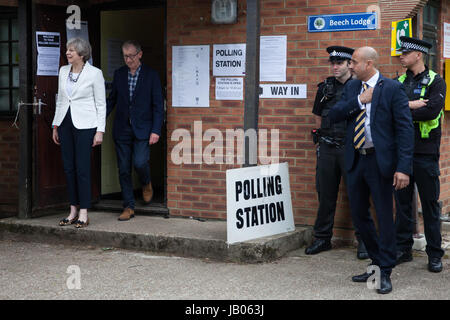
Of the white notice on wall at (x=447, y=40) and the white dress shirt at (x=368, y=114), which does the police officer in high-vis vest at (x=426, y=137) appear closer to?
the white dress shirt at (x=368, y=114)

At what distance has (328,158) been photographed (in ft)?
22.3

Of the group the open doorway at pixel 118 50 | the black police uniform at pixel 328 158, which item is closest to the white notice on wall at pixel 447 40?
the black police uniform at pixel 328 158

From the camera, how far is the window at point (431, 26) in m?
7.65

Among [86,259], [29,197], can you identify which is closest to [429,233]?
[86,259]

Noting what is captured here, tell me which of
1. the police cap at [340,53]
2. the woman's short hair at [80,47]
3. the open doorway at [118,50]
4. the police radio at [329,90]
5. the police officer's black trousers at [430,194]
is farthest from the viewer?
the open doorway at [118,50]

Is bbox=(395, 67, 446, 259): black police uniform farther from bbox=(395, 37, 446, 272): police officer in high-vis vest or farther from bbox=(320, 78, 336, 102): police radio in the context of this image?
bbox=(320, 78, 336, 102): police radio

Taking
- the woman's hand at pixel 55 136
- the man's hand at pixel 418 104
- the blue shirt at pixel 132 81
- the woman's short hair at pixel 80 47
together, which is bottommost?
the woman's hand at pixel 55 136

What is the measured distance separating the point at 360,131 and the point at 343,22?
204 centimetres

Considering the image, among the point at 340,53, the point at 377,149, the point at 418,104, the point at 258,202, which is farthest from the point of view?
the point at 258,202

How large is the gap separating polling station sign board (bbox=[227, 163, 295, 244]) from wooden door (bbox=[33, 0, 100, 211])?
2.72 m

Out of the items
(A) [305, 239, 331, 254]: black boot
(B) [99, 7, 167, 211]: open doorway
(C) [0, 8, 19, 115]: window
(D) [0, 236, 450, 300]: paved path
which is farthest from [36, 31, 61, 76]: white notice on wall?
(A) [305, 239, 331, 254]: black boot

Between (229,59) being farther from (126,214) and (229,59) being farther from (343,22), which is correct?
(126,214)

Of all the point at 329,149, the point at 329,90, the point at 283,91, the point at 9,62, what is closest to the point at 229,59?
the point at 283,91

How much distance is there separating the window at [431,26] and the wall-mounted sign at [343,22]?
104cm
